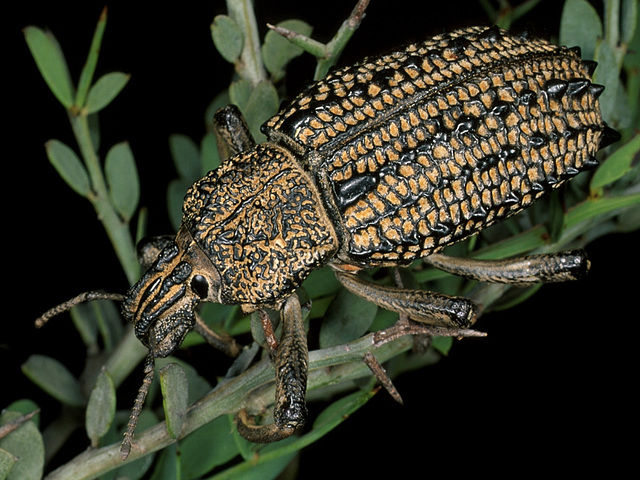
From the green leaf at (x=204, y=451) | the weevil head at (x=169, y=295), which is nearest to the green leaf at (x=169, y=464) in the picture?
the green leaf at (x=204, y=451)

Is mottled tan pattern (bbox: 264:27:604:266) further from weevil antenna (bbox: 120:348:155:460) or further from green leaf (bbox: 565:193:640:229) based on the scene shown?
weevil antenna (bbox: 120:348:155:460)

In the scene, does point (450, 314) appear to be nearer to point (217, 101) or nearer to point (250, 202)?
point (250, 202)

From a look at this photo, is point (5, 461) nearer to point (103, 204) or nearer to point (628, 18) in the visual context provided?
point (103, 204)

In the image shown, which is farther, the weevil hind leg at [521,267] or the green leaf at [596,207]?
the weevil hind leg at [521,267]

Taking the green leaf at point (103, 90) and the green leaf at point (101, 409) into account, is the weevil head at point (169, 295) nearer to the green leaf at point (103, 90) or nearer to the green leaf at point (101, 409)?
the green leaf at point (101, 409)

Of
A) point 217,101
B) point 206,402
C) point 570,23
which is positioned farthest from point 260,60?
point 206,402

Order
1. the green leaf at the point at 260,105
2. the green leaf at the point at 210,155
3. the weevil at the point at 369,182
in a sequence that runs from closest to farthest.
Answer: the weevil at the point at 369,182, the green leaf at the point at 260,105, the green leaf at the point at 210,155

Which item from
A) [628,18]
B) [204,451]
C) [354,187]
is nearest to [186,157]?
[354,187]
